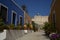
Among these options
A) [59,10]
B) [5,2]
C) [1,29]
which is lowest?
[1,29]

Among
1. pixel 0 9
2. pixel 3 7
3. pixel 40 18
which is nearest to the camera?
pixel 0 9

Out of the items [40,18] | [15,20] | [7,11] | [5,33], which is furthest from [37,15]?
[5,33]

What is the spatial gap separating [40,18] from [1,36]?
159 ft

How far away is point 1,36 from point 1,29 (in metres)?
0.52

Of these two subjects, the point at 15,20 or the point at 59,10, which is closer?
the point at 59,10

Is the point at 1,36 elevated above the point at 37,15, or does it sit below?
below

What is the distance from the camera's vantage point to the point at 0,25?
438 inches

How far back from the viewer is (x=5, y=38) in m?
11.1

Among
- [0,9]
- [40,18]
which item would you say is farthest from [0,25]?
[40,18]

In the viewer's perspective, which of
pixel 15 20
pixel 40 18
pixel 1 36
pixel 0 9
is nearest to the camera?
pixel 1 36

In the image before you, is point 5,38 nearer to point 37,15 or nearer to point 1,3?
point 1,3

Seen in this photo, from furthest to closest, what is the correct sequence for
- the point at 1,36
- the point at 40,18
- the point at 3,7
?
the point at 40,18
the point at 3,7
the point at 1,36

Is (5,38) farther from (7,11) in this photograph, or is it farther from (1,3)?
(7,11)

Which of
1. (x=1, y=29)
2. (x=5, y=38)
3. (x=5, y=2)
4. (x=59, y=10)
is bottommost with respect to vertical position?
(x=5, y=38)
